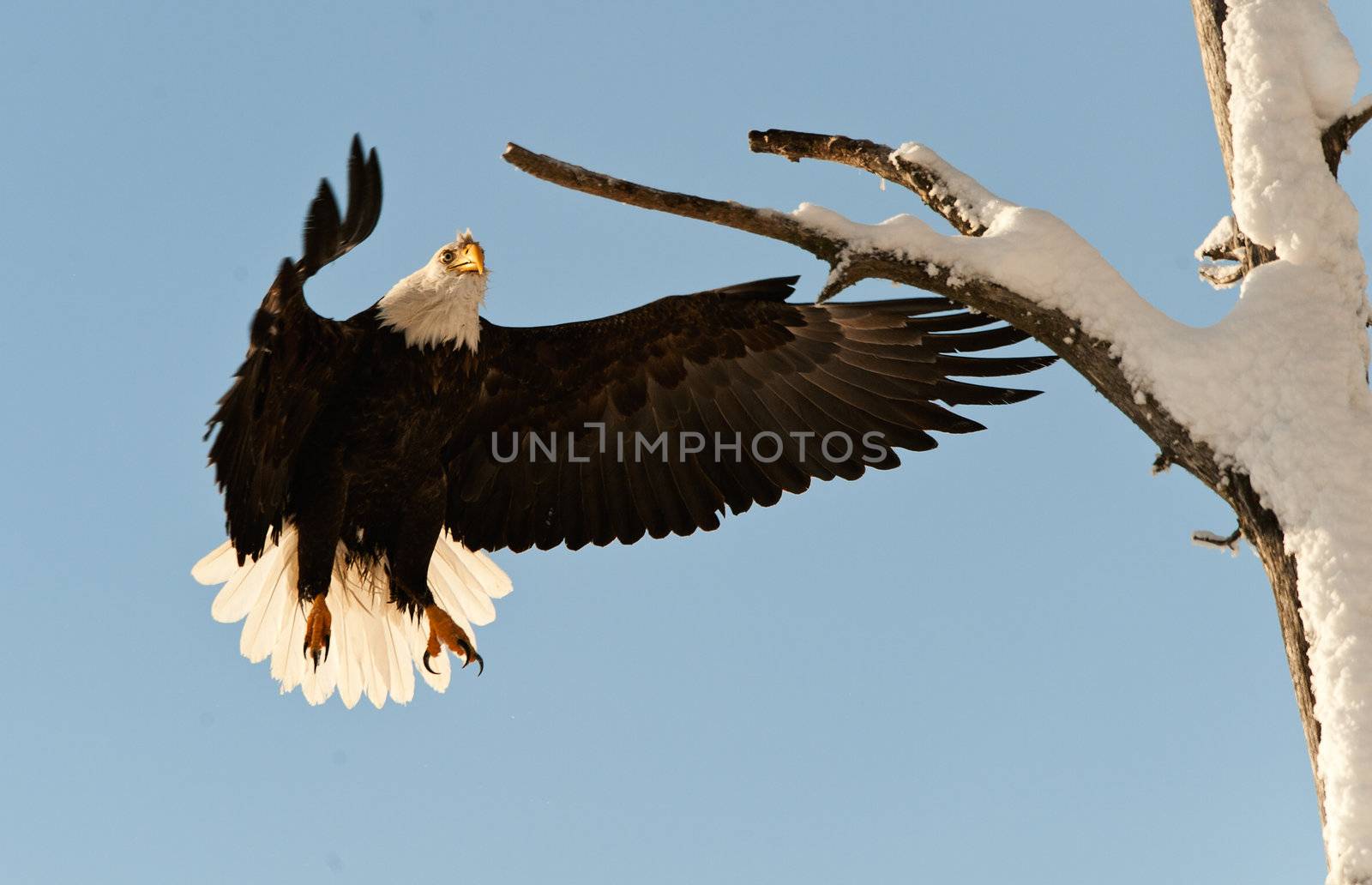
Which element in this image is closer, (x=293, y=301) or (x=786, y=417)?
(x=293, y=301)

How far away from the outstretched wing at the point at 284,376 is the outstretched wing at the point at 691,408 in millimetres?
693

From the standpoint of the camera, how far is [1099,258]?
3.73 meters

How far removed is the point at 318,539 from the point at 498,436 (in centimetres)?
83

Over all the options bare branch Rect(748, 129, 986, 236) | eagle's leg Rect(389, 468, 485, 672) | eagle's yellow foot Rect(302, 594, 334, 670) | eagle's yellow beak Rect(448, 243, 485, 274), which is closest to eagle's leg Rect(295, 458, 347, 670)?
eagle's yellow foot Rect(302, 594, 334, 670)

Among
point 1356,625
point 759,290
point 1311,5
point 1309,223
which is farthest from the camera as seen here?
point 759,290

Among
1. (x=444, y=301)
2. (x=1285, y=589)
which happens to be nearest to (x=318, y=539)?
(x=444, y=301)

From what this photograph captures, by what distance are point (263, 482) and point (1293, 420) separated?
10.4 ft

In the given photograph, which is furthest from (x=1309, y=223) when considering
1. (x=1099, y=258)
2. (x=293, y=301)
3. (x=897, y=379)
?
(x=293, y=301)

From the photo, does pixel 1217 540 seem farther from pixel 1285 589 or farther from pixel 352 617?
pixel 352 617

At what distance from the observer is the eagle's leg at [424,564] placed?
486cm

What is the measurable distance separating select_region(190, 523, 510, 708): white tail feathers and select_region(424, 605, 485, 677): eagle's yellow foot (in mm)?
108

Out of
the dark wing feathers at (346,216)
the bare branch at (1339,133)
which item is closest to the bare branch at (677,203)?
the dark wing feathers at (346,216)

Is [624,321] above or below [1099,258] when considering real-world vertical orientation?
above

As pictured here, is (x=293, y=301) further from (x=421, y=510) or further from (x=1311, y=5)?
(x=1311, y=5)
